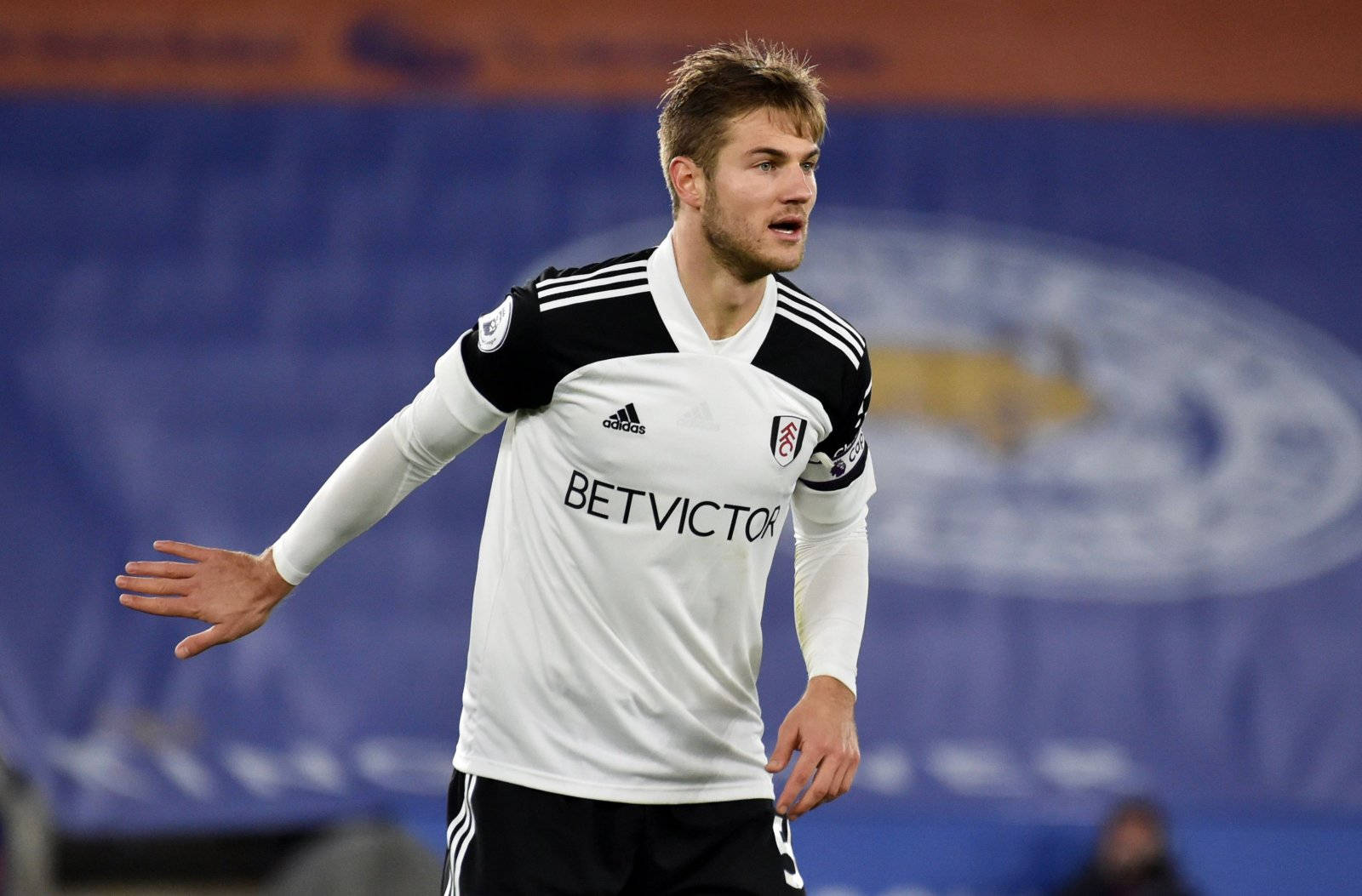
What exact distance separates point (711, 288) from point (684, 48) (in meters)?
5.03

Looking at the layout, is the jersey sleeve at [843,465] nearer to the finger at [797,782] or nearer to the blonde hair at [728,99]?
the blonde hair at [728,99]

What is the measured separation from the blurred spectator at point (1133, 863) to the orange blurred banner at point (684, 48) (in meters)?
3.25

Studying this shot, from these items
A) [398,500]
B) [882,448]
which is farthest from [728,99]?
[882,448]

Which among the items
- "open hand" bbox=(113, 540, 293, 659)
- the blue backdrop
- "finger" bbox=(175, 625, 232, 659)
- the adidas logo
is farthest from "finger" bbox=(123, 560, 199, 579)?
the blue backdrop

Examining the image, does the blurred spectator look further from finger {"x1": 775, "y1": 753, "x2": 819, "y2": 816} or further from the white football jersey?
finger {"x1": 775, "y1": 753, "x2": 819, "y2": 816}

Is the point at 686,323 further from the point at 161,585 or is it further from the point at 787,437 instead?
the point at 161,585

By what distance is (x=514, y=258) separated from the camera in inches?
280

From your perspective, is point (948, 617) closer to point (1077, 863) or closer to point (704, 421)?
point (1077, 863)

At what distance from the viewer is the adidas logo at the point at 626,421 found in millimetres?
2695

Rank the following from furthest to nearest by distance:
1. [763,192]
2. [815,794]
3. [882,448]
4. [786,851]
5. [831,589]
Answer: [882,448], [831,589], [786,851], [763,192], [815,794]

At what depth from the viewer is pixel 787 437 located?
9.04 feet

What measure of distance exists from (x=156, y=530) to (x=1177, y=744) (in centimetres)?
393

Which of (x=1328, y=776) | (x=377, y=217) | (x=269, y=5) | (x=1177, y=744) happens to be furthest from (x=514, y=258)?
(x=1328, y=776)

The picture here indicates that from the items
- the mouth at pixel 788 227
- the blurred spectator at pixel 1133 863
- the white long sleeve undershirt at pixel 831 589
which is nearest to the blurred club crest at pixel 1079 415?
the blurred spectator at pixel 1133 863
